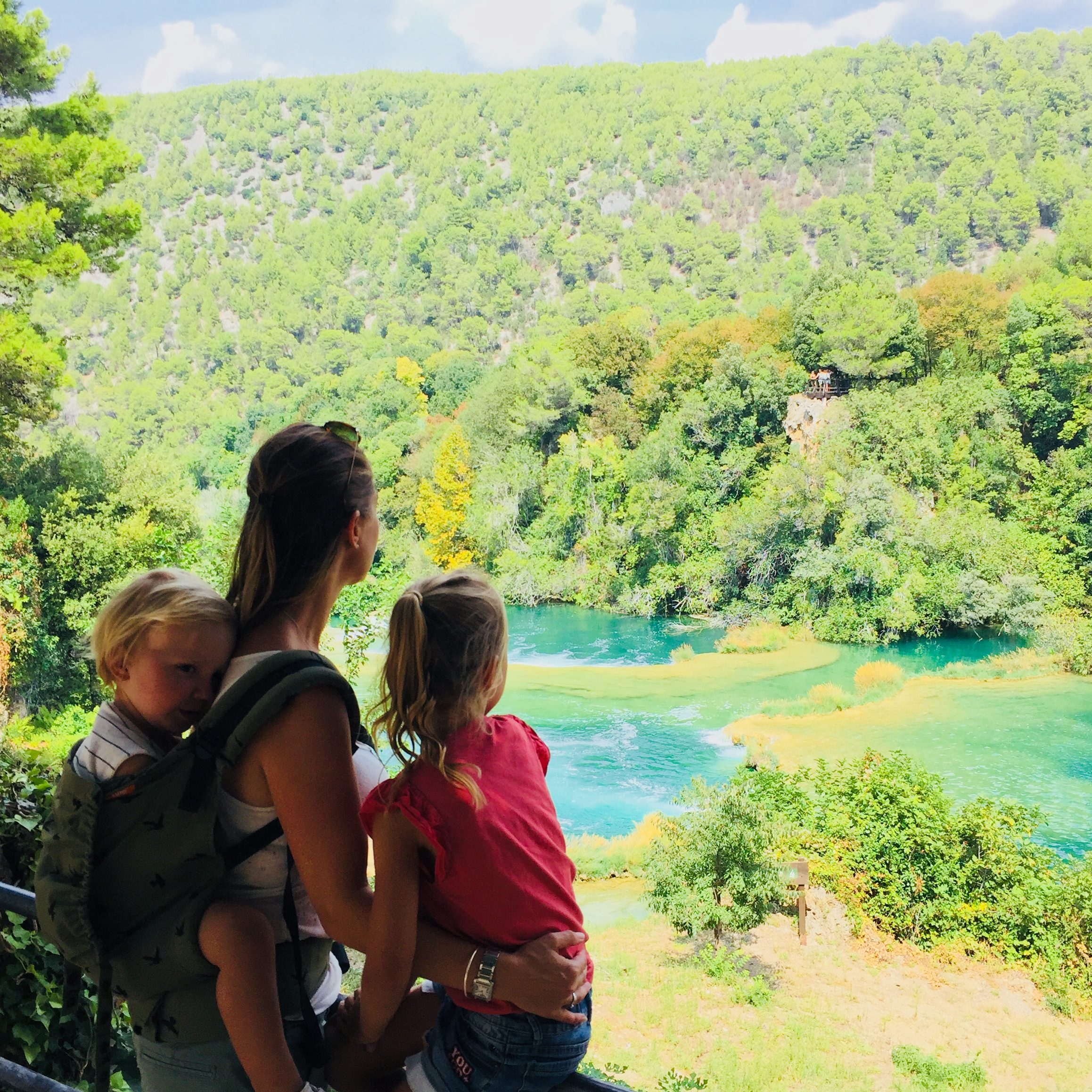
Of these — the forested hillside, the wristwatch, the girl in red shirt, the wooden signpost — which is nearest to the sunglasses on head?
the girl in red shirt

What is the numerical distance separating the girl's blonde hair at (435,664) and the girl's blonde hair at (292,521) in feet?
0.29

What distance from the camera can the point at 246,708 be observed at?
0.69 m

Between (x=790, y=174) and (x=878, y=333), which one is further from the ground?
(x=790, y=174)

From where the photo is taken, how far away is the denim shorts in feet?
2.73

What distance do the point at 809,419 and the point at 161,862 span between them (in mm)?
23030

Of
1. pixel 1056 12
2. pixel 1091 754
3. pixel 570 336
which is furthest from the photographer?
pixel 1056 12

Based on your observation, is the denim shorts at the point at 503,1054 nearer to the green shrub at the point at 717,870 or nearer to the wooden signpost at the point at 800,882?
the green shrub at the point at 717,870

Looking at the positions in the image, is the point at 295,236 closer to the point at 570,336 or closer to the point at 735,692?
the point at 570,336

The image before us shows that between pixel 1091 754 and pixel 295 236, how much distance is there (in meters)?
47.6

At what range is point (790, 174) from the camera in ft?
149

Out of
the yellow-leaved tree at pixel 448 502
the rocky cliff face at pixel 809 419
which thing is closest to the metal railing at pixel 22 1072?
the rocky cliff face at pixel 809 419

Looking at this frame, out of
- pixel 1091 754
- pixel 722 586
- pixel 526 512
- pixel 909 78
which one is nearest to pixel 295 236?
pixel 909 78

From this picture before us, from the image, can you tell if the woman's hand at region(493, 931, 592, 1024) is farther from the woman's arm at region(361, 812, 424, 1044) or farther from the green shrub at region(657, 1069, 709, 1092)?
the green shrub at region(657, 1069, 709, 1092)

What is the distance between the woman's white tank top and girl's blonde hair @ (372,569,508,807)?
6 cm
